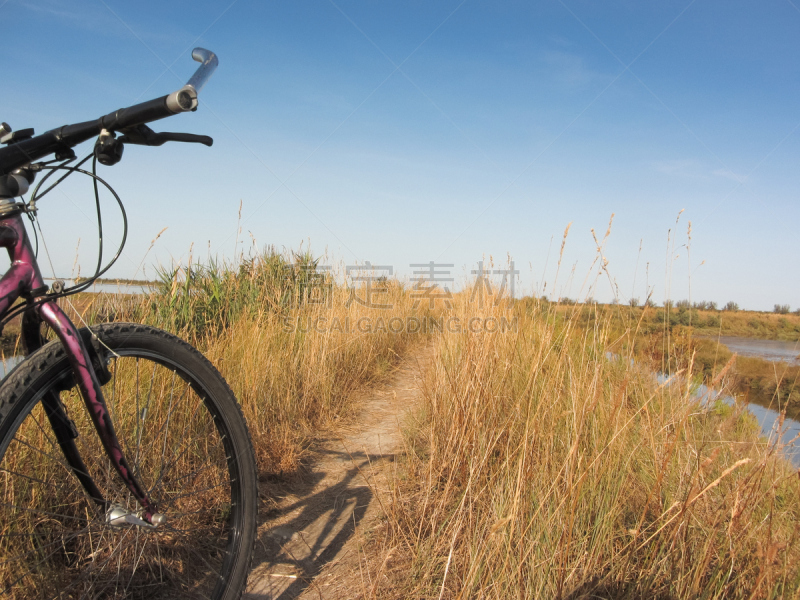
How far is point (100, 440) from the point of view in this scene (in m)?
1.33

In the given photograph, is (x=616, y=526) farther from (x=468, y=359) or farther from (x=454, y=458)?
(x=468, y=359)

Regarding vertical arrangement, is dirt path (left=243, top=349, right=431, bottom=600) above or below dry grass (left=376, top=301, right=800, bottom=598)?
below

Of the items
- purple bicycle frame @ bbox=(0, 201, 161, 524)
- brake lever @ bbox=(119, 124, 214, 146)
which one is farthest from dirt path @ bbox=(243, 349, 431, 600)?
brake lever @ bbox=(119, 124, 214, 146)

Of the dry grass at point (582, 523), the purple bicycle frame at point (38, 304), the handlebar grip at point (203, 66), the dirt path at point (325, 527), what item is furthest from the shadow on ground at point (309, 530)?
the handlebar grip at point (203, 66)

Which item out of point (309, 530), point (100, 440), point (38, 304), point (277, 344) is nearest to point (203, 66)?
point (38, 304)

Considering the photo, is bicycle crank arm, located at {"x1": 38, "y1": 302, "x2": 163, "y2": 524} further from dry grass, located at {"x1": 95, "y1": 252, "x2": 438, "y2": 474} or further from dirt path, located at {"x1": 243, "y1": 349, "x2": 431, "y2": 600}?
dry grass, located at {"x1": 95, "y1": 252, "x2": 438, "y2": 474}

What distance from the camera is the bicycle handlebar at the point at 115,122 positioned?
872 millimetres

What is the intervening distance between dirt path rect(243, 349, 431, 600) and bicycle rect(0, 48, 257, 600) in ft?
0.76

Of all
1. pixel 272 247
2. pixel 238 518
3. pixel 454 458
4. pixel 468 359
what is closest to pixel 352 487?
pixel 454 458

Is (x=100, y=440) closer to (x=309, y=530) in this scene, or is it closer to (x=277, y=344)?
(x=309, y=530)

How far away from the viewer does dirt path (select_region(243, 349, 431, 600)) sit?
160cm

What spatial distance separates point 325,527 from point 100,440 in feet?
3.63

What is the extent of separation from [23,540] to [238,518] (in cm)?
74

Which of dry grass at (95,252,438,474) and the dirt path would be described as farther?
dry grass at (95,252,438,474)
